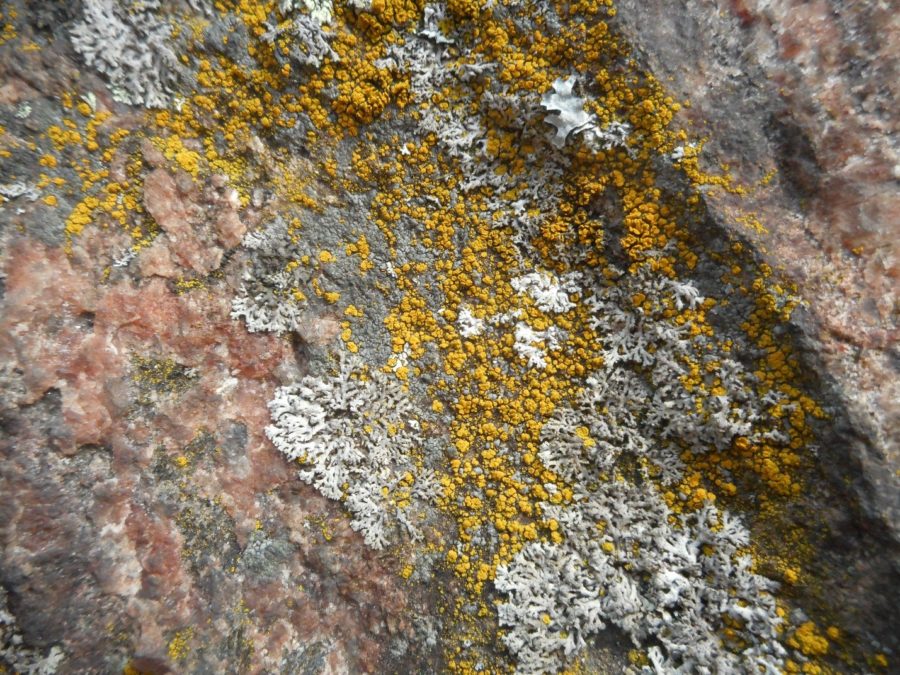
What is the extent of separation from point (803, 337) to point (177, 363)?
14.9ft

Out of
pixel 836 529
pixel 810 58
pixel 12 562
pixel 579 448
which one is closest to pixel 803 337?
pixel 836 529

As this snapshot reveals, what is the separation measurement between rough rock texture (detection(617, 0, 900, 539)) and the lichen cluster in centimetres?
23

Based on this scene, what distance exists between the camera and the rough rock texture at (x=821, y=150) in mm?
2920

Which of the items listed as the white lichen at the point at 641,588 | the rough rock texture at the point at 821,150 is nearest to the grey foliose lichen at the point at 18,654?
the white lichen at the point at 641,588

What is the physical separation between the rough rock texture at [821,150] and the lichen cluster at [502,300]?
0.75ft

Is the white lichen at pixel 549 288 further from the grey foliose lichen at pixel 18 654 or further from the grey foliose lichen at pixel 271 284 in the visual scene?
the grey foliose lichen at pixel 18 654

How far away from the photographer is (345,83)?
11.6 feet

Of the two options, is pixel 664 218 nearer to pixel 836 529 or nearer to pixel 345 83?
pixel 836 529

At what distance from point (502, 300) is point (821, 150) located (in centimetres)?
251

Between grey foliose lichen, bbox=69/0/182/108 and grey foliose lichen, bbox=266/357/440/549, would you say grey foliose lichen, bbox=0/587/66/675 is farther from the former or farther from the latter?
grey foliose lichen, bbox=69/0/182/108

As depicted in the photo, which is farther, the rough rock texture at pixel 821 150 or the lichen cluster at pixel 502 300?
the lichen cluster at pixel 502 300

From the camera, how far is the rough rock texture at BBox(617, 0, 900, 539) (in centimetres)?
292

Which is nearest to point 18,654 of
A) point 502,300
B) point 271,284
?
point 271,284

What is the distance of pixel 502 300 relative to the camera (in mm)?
3830
